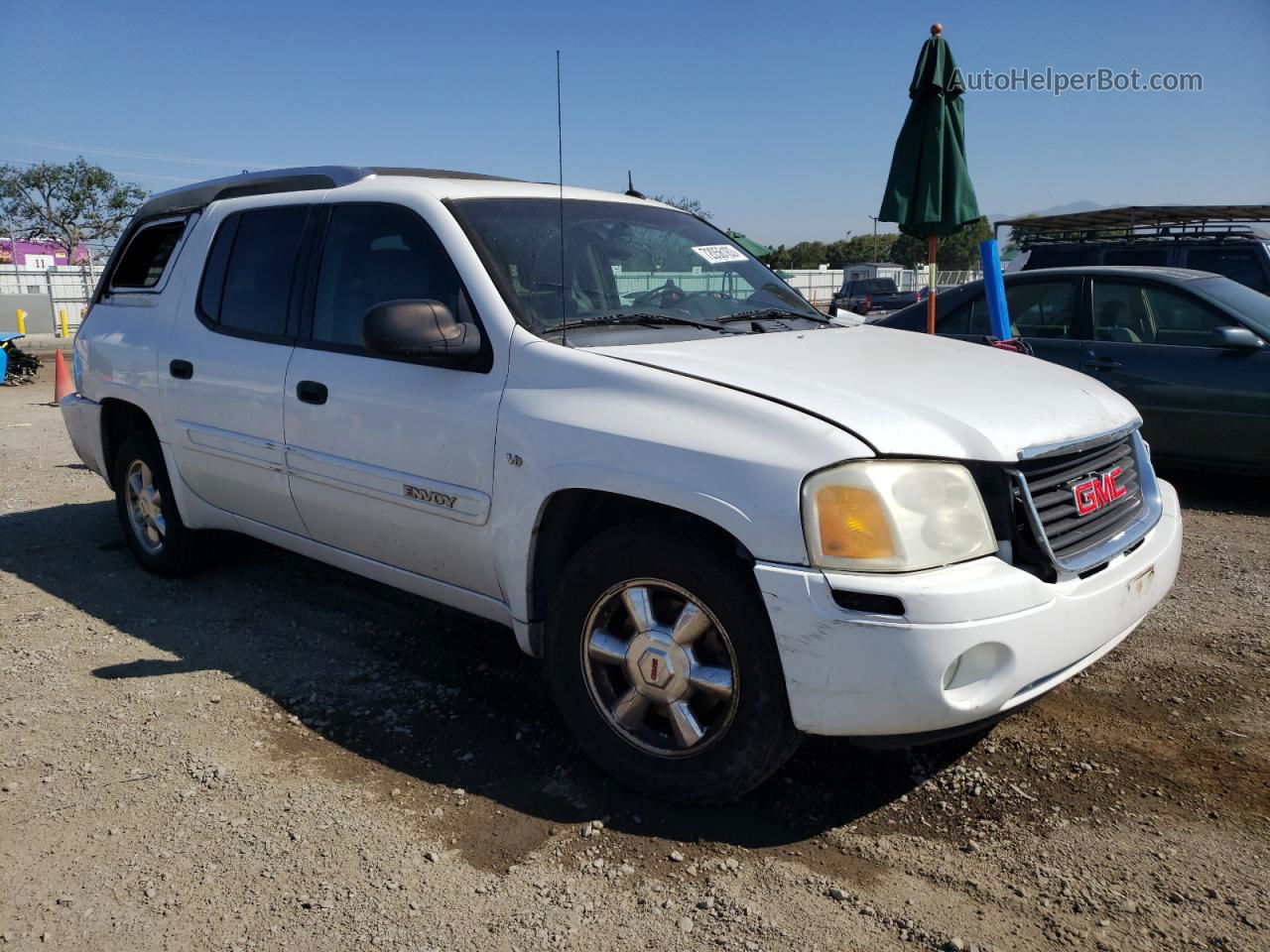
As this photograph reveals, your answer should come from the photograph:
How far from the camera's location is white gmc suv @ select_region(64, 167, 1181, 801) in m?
2.47

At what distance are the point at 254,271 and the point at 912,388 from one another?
2.84 metres

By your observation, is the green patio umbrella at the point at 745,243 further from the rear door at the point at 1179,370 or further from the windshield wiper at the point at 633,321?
Answer: the rear door at the point at 1179,370

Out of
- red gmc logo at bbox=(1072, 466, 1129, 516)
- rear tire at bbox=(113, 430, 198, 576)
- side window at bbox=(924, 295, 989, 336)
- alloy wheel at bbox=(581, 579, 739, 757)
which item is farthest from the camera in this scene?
side window at bbox=(924, 295, 989, 336)

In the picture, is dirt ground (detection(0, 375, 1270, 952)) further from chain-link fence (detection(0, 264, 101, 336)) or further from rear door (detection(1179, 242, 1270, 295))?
chain-link fence (detection(0, 264, 101, 336))

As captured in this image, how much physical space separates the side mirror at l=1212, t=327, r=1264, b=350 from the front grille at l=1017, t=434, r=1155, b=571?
3.85 metres

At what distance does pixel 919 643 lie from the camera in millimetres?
2385

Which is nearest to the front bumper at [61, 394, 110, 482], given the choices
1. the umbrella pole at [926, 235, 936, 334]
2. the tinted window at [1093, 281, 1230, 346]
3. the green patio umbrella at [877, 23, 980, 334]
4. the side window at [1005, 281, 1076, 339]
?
the umbrella pole at [926, 235, 936, 334]

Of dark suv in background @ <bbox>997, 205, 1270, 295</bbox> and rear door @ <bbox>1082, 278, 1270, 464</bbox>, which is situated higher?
dark suv in background @ <bbox>997, 205, 1270, 295</bbox>

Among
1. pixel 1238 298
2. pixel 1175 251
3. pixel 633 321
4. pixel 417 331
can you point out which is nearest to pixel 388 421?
pixel 417 331

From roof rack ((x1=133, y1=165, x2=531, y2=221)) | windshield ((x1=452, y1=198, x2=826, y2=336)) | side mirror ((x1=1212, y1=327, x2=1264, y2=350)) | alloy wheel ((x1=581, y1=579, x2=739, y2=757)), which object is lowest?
alloy wheel ((x1=581, y1=579, x2=739, y2=757))

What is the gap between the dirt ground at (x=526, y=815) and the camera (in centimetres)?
239

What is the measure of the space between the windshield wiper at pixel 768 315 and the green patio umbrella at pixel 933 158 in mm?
2983

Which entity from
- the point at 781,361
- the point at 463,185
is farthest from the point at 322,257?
the point at 781,361

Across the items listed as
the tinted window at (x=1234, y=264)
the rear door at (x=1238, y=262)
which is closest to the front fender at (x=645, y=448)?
the tinted window at (x=1234, y=264)
